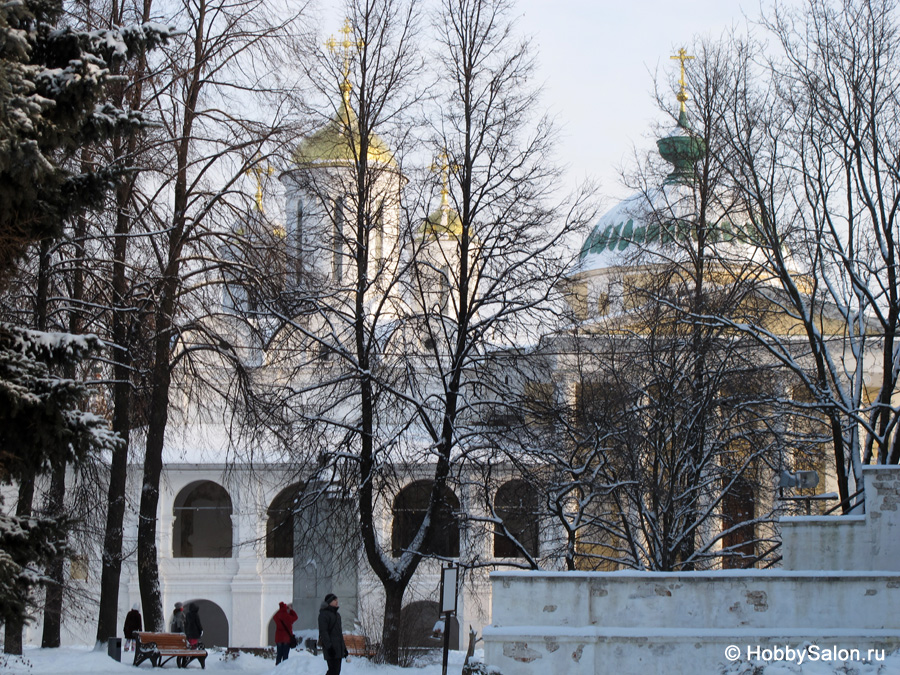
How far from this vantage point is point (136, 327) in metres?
16.5

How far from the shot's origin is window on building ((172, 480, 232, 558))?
39344 millimetres

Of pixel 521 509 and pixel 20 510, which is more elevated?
pixel 521 509

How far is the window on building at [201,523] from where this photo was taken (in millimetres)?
39344

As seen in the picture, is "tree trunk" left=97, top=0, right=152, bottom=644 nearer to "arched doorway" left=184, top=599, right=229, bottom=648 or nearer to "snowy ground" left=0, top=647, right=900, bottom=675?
"snowy ground" left=0, top=647, right=900, bottom=675

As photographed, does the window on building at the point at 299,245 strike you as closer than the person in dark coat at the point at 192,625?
Yes

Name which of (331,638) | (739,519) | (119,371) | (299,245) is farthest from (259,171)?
(739,519)

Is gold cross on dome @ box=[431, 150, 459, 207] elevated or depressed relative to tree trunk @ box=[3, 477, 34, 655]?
elevated

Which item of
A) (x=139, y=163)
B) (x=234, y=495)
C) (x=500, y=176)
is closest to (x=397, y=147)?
(x=500, y=176)

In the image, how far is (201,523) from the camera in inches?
1687

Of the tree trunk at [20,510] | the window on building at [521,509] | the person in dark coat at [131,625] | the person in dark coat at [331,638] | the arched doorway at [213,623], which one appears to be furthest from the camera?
the arched doorway at [213,623]

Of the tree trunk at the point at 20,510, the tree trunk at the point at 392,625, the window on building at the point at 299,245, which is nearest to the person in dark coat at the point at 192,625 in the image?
the tree trunk at the point at 20,510

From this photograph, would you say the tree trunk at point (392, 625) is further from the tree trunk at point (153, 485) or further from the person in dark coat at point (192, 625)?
the person in dark coat at point (192, 625)

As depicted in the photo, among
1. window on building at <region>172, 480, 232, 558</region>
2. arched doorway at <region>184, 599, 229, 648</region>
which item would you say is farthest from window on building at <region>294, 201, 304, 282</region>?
arched doorway at <region>184, 599, 229, 648</region>

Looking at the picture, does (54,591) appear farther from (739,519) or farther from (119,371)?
(739,519)
